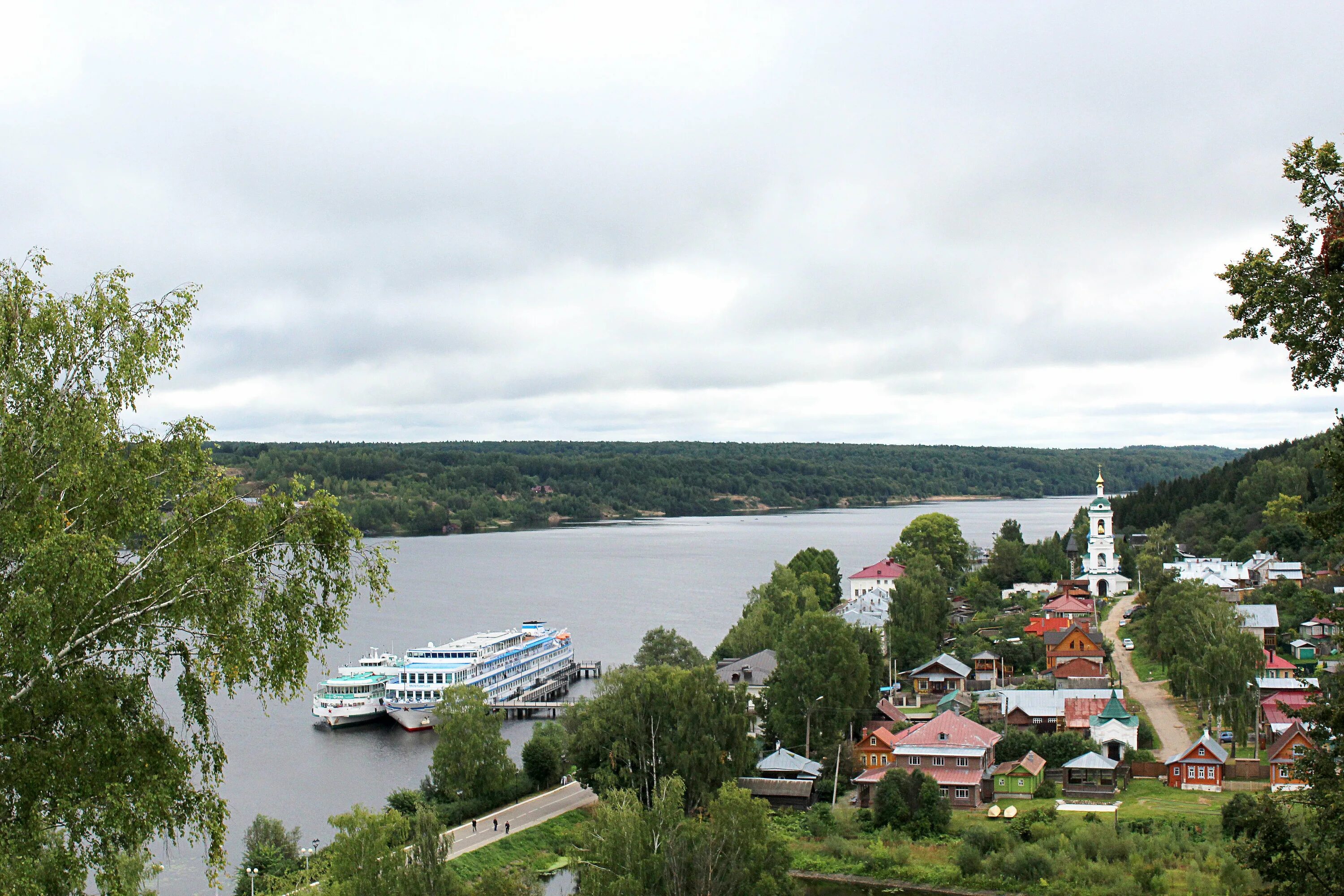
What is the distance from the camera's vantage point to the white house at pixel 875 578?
68438 millimetres

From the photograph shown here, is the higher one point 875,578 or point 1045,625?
point 875,578

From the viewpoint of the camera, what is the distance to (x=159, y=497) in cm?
769

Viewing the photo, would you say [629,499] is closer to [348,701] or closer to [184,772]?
[348,701]

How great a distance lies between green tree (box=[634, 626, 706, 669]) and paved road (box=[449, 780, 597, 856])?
976 cm

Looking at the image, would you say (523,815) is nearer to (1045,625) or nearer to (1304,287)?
(1304,287)

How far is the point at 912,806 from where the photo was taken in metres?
27.1

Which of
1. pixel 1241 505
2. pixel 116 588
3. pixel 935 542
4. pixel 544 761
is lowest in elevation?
pixel 544 761

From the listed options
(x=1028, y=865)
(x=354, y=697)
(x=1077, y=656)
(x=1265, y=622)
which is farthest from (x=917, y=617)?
(x=1028, y=865)

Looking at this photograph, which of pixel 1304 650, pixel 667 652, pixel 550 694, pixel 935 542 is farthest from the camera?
pixel 935 542

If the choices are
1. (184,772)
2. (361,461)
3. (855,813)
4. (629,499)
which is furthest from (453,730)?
(629,499)

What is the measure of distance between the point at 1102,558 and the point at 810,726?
41.0 meters

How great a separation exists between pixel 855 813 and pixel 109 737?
2356 centimetres

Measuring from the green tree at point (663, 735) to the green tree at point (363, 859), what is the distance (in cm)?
753

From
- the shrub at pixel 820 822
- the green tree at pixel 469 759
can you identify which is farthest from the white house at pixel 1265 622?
the green tree at pixel 469 759
